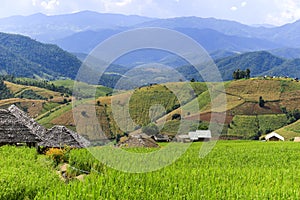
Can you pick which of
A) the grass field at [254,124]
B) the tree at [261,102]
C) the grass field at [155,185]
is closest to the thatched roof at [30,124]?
the grass field at [155,185]

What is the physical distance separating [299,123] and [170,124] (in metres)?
44.1


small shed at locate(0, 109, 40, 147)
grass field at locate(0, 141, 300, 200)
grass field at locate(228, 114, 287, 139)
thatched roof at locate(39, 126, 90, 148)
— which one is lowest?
grass field at locate(228, 114, 287, 139)

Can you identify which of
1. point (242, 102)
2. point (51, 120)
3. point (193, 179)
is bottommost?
point (51, 120)

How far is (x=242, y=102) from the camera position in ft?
513

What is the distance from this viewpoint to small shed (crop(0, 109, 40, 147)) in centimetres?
3559

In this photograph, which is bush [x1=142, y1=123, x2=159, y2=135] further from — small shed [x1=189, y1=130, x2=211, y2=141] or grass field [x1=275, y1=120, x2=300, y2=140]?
grass field [x1=275, y1=120, x2=300, y2=140]

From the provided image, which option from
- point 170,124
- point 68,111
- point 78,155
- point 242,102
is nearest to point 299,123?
point 242,102

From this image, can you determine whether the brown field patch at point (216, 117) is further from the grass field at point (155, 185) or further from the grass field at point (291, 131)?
the grass field at point (155, 185)

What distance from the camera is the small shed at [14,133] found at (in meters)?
35.6

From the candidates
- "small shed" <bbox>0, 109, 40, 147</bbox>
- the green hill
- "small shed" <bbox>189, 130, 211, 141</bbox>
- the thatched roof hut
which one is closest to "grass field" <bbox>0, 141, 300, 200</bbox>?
"small shed" <bbox>0, 109, 40, 147</bbox>

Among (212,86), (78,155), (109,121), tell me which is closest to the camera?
(78,155)

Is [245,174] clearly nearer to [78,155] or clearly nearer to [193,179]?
[193,179]

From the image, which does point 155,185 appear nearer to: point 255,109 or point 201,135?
point 201,135

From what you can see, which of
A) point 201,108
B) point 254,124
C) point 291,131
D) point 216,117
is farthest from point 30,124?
point 201,108
